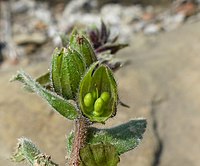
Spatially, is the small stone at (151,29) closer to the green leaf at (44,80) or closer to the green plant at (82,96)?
the green leaf at (44,80)

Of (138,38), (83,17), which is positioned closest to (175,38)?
(138,38)

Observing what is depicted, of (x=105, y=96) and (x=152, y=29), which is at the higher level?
(x=152, y=29)

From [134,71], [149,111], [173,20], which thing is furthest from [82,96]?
[173,20]

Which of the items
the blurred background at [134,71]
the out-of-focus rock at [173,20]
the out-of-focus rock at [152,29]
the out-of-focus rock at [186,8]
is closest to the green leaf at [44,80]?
the blurred background at [134,71]

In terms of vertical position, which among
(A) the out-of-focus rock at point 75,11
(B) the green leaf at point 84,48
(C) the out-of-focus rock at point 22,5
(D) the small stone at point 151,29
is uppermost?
(C) the out-of-focus rock at point 22,5

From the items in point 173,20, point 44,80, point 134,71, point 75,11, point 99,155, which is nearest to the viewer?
point 99,155

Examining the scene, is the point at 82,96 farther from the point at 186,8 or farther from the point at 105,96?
the point at 186,8

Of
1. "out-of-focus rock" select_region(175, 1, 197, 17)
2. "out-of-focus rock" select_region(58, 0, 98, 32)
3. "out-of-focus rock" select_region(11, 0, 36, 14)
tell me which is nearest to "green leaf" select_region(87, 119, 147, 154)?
"out-of-focus rock" select_region(58, 0, 98, 32)
